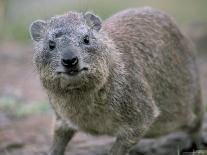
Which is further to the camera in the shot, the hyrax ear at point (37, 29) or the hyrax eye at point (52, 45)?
the hyrax ear at point (37, 29)

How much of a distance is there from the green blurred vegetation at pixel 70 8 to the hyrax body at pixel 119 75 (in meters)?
6.82

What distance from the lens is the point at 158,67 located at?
348 inches

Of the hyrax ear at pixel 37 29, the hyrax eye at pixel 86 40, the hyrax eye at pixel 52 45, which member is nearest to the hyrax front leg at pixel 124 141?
the hyrax eye at pixel 86 40

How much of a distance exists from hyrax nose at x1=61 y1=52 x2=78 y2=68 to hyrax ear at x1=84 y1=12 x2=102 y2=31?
0.94 metres

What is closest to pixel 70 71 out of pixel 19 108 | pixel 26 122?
pixel 26 122

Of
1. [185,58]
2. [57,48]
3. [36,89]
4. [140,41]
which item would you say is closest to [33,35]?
[57,48]

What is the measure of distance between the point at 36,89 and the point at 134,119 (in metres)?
4.87

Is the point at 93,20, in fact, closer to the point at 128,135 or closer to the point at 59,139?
the point at 128,135

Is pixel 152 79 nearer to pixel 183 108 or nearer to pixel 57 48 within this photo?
pixel 183 108

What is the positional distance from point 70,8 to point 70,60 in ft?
38.2

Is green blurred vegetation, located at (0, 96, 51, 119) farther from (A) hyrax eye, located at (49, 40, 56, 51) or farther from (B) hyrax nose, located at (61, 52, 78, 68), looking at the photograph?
(B) hyrax nose, located at (61, 52, 78, 68)

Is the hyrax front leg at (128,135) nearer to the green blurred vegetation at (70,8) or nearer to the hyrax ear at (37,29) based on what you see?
the hyrax ear at (37,29)

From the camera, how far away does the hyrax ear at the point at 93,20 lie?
25.8 ft

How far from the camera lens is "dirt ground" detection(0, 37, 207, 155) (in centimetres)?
952
